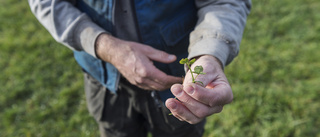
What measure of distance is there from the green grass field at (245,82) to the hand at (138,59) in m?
1.66

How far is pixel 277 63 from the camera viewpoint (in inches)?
139

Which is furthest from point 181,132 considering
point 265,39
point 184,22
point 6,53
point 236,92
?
point 6,53

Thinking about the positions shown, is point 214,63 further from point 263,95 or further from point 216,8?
point 263,95

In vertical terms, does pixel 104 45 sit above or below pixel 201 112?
below

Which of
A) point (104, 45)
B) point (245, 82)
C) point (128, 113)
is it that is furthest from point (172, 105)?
point (245, 82)

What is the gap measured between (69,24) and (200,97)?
98 cm

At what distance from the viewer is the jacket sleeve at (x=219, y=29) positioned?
50.9 inches

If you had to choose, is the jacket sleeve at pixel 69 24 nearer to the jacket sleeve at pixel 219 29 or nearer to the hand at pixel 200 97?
the jacket sleeve at pixel 219 29

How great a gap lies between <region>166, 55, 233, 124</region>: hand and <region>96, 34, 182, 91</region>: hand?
25cm

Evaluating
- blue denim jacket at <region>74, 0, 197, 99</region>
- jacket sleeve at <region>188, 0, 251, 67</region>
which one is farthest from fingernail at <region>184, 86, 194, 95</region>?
blue denim jacket at <region>74, 0, 197, 99</region>

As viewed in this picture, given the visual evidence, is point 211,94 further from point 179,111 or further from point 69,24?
point 69,24

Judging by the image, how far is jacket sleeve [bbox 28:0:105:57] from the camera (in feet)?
5.16

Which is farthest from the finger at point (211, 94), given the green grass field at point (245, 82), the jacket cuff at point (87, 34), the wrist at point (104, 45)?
the green grass field at point (245, 82)

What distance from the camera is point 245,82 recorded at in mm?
3348
